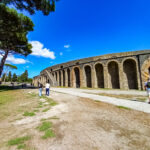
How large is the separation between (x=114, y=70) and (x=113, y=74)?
992 millimetres

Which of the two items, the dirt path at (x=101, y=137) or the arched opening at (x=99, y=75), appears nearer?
the dirt path at (x=101, y=137)

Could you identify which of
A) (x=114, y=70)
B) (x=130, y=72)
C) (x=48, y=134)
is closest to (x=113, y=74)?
(x=114, y=70)

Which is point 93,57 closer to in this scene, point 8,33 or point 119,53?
point 119,53

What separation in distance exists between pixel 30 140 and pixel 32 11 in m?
12.8

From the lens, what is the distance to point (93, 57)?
64.7 feet

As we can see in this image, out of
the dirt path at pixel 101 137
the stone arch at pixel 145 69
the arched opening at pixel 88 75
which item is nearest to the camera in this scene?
the dirt path at pixel 101 137

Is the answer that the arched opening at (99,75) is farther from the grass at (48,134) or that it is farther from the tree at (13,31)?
the grass at (48,134)

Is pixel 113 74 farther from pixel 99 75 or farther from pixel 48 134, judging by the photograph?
pixel 48 134

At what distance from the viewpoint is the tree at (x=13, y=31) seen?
10.3 metres

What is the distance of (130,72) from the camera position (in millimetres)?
17188

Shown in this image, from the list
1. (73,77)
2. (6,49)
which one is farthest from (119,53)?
(6,49)

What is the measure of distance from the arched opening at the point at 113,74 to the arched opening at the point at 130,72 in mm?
1853

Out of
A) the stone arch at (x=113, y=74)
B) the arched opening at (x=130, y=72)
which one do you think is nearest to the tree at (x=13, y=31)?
the stone arch at (x=113, y=74)

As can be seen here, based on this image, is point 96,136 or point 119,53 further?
point 119,53
